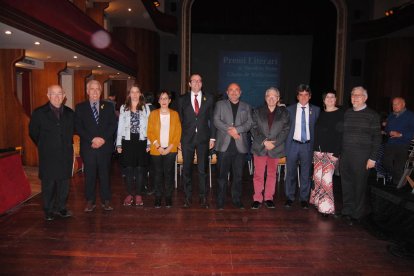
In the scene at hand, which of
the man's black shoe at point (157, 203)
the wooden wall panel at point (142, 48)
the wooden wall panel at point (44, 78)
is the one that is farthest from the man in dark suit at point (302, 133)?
the wooden wall panel at point (142, 48)

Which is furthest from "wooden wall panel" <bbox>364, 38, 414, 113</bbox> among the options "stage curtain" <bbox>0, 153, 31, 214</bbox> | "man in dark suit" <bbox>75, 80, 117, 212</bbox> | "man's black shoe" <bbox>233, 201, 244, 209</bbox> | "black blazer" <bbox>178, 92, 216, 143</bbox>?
"stage curtain" <bbox>0, 153, 31, 214</bbox>

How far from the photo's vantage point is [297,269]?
2.59 m

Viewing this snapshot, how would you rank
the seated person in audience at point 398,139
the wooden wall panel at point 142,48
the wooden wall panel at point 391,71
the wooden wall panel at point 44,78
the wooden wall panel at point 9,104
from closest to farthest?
the seated person in audience at point 398,139, the wooden wall panel at point 9,104, the wooden wall panel at point 44,78, the wooden wall panel at point 391,71, the wooden wall panel at point 142,48

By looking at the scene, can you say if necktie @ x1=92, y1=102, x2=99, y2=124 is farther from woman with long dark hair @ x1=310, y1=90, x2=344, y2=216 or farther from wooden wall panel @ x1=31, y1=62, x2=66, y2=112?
wooden wall panel @ x1=31, y1=62, x2=66, y2=112

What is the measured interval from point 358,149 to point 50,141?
11.1 ft

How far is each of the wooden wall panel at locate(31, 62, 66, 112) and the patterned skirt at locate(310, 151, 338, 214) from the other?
676 cm

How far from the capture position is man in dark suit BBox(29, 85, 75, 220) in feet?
11.5

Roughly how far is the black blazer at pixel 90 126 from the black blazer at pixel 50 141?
169 mm

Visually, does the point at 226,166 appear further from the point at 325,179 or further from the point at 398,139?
the point at 398,139

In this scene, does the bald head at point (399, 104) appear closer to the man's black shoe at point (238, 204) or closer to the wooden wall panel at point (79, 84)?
the man's black shoe at point (238, 204)

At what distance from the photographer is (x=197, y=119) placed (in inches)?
153

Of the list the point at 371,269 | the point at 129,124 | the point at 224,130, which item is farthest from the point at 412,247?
the point at 129,124

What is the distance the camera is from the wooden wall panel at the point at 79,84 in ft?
31.8

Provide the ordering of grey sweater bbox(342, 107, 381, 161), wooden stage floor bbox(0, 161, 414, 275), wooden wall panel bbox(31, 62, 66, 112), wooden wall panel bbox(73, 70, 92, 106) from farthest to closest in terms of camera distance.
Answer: wooden wall panel bbox(73, 70, 92, 106), wooden wall panel bbox(31, 62, 66, 112), grey sweater bbox(342, 107, 381, 161), wooden stage floor bbox(0, 161, 414, 275)
